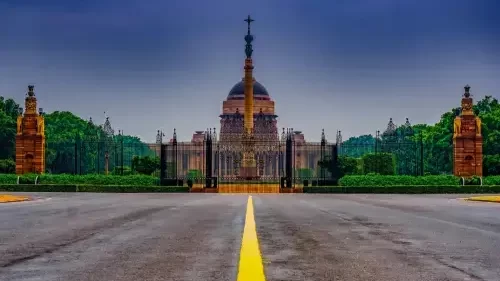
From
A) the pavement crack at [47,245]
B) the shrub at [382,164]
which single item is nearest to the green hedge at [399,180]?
the shrub at [382,164]

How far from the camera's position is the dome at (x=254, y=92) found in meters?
129

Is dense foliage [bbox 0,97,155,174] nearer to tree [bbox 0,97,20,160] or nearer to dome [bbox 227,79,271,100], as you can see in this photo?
tree [bbox 0,97,20,160]

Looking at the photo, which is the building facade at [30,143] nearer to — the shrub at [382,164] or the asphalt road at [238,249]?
the shrub at [382,164]

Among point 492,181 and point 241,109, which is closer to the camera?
point 492,181

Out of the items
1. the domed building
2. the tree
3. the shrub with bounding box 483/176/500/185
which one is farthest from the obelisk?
the domed building

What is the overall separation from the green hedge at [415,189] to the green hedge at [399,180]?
1.46 meters

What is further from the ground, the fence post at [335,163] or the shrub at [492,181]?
the fence post at [335,163]

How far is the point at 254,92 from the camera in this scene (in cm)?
12988

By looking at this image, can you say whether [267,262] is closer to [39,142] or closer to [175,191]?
[175,191]

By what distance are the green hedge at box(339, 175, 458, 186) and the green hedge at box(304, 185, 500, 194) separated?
4.80ft

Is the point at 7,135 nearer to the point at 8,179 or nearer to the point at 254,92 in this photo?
the point at 8,179

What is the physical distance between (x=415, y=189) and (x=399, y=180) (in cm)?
→ 220

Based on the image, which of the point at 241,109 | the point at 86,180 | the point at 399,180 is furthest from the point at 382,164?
the point at 241,109

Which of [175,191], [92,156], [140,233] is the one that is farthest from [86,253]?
[92,156]
